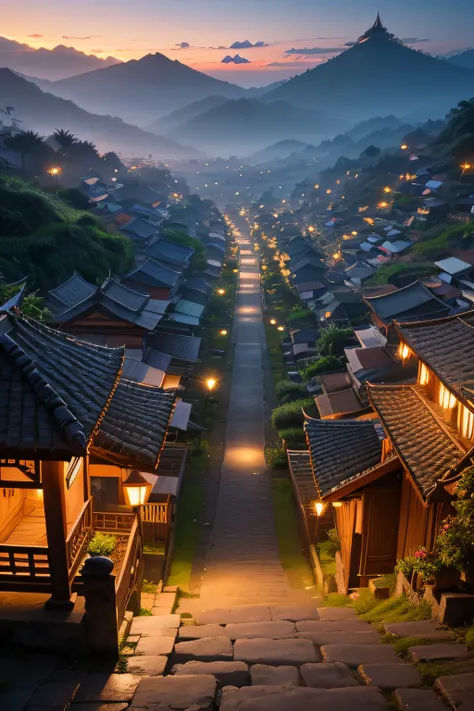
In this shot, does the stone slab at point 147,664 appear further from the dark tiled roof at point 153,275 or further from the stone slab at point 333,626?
the dark tiled roof at point 153,275

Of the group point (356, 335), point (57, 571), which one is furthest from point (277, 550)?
point (356, 335)

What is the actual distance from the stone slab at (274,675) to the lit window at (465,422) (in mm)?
6525

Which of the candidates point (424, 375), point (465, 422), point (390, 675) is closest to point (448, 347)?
point (424, 375)

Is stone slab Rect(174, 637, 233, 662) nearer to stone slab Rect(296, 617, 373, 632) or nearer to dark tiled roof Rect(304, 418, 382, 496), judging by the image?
stone slab Rect(296, 617, 373, 632)

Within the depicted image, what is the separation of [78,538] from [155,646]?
2.42m

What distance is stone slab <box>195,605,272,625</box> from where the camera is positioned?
13975 mm

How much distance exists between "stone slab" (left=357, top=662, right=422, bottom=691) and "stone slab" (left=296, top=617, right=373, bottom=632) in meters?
2.81

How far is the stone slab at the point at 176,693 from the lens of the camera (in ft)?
26.3

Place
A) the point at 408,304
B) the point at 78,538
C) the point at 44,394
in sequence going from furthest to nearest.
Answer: the point at 408,304 → the point at 78,538 → the point at 44,394

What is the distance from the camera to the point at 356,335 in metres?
44.7

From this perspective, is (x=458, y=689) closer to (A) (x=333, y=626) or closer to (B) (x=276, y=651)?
(B) (x=276, y=651)

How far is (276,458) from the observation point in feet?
110

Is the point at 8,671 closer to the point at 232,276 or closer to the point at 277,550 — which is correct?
the point at 277,550

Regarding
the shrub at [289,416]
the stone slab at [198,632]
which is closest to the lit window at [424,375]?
the stone slab at [198,632]
